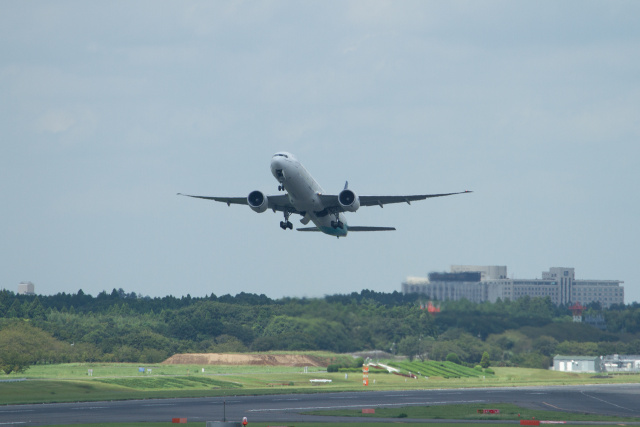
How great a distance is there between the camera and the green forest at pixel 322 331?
110 m

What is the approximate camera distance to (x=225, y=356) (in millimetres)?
131875

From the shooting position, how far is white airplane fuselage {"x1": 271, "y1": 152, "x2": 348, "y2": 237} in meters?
66.6

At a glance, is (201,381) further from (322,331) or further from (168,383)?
(322,331)

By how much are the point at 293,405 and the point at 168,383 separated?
29398mm

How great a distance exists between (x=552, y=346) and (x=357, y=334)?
125 feet

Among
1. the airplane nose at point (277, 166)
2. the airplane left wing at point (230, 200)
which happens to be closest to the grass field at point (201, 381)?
the airplane left wing at point (230, 200)

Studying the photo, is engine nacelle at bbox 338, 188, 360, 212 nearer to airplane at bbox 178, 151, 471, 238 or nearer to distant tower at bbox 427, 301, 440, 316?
airplane at bbox 178, 151, 471, 238

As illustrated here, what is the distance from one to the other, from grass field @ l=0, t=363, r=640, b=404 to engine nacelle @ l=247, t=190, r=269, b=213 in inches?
1046

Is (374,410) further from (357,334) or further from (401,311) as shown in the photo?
(401,311)

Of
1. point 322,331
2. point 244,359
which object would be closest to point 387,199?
point 322,331

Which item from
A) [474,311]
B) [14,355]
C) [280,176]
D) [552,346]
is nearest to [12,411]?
[280,176]

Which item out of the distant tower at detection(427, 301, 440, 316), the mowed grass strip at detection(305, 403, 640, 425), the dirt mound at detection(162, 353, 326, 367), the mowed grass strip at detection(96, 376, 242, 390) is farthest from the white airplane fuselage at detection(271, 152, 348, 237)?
the dirt mound at detection(162, 353, 326, 367)

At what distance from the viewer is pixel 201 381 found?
105 m

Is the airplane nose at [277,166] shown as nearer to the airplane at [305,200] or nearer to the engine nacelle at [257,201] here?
the airplane at [305,200]
